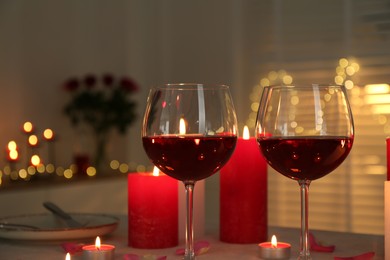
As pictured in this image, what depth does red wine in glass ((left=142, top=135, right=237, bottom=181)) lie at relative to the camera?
88 cm

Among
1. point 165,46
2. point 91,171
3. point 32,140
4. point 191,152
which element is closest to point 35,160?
point 32,140

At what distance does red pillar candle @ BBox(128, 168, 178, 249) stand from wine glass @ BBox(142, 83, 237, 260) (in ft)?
0.63

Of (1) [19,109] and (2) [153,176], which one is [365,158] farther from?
(2) [153,176]

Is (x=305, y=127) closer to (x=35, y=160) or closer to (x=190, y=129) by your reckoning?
(x=190, y=129)

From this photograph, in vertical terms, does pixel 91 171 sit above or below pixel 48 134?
below

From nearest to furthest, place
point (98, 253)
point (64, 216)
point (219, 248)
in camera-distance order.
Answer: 1. point (98, 253)
2. point (219, 248)
3. point (64, 216)

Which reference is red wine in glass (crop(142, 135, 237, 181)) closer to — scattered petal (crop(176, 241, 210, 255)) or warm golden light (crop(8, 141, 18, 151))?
scattered petal (crop(176, 241, 210, 255))

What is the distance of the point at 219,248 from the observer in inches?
41.8

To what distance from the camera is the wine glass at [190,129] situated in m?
0.87

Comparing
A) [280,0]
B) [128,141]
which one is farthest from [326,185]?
[128,141]

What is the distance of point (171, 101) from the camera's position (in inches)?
34.3

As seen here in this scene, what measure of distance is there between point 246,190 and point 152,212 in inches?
6.4

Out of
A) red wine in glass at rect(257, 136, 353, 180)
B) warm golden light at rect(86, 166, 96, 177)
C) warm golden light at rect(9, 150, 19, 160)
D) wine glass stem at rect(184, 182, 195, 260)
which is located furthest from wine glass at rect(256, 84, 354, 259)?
warm golden light at rect(86, 166, 96, 177)

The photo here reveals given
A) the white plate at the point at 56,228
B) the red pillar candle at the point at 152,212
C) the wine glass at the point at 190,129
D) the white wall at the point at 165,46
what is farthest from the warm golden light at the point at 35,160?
the wine glass at the point at 190,129
